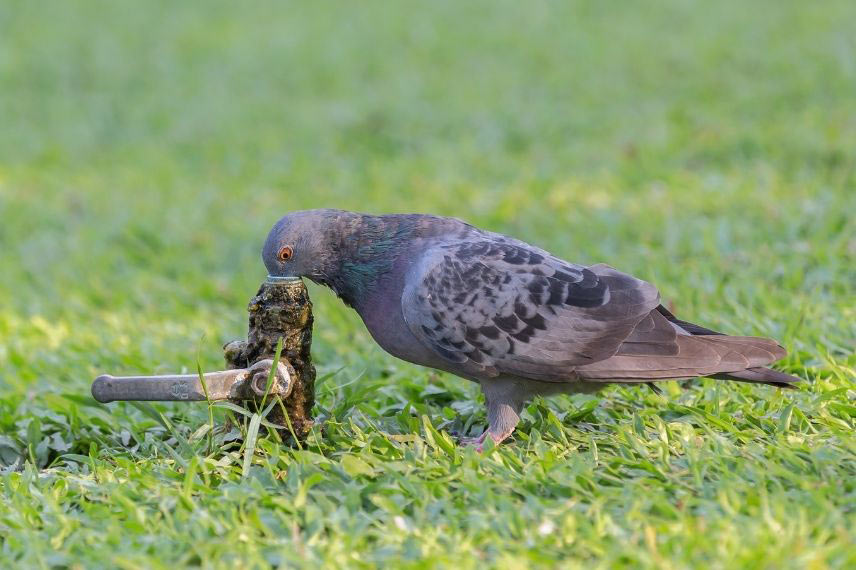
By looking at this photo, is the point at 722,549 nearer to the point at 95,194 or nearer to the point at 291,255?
the point at 291,255

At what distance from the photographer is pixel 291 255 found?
3949 millimetres

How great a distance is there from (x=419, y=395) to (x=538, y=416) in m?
0.60

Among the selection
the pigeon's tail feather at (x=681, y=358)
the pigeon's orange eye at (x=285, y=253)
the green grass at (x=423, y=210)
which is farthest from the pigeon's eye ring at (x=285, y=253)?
the pigeon's tail feather at (x=681, y=358)

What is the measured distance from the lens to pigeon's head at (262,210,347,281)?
394cm

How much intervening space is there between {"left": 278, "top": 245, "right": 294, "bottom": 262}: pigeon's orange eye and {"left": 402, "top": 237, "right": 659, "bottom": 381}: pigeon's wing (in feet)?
1.51

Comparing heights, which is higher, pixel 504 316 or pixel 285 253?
pixel 285 253

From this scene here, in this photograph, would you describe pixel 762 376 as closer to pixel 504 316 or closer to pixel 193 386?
pixel 504 316

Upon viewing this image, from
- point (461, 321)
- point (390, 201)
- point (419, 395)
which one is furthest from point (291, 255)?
point (390, 201)

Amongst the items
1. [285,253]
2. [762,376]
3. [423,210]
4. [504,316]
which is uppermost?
[285,253]

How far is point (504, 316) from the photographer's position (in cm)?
385

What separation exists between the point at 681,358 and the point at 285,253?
1.54 metres

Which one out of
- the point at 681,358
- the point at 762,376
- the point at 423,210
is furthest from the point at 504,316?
the point at 423,210

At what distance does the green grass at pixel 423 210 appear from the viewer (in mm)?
3211

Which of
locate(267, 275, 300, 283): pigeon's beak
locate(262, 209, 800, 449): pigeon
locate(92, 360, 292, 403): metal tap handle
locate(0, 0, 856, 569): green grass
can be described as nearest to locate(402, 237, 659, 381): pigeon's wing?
locate(262, 209, 800, 449): pigeon
